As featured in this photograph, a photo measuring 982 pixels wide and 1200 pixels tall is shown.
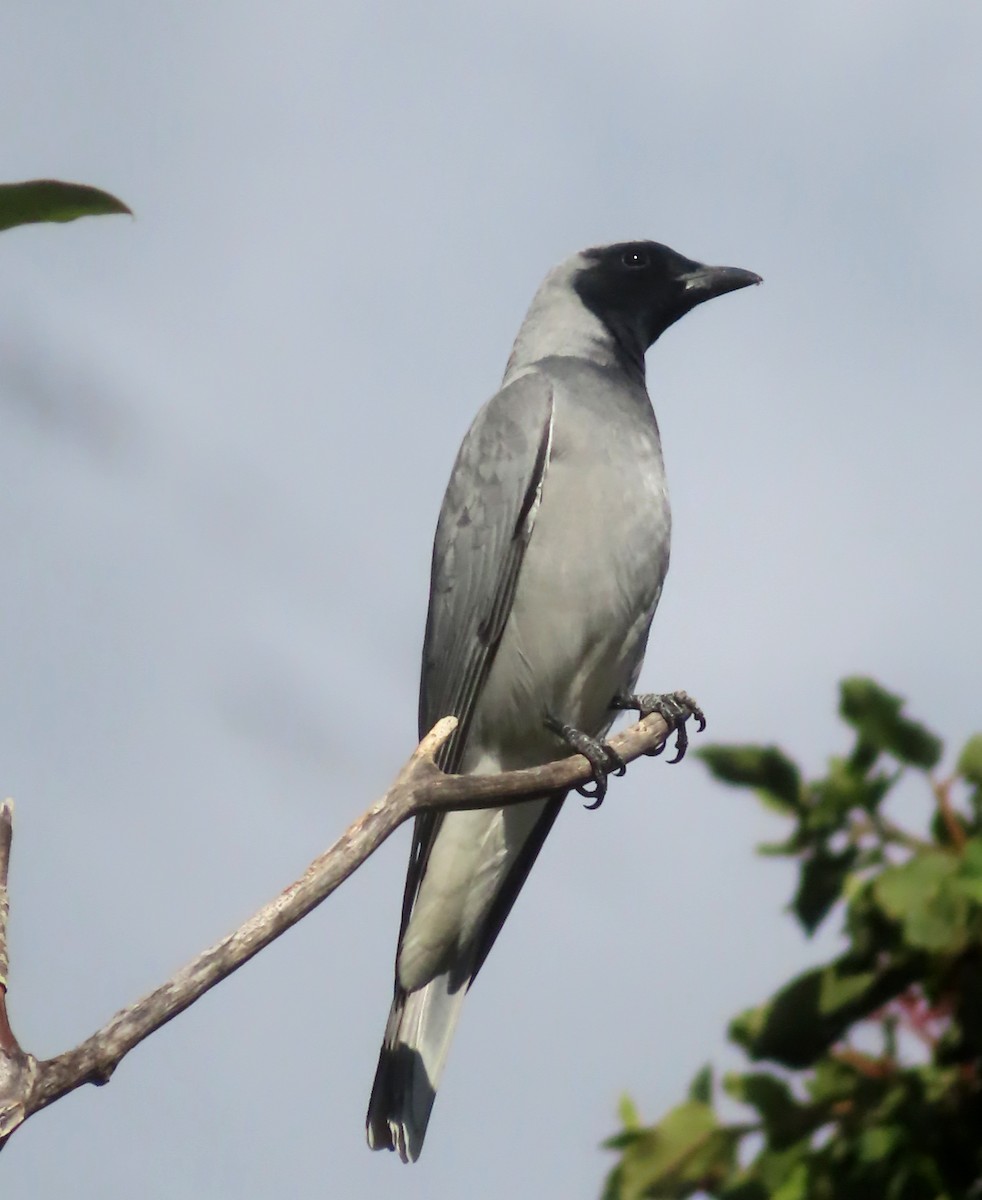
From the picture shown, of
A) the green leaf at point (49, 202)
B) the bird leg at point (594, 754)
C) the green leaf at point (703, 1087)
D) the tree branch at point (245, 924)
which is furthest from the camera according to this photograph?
the bird leg at point (594, 754)

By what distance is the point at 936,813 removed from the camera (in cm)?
174

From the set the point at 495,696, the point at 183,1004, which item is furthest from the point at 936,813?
the point at 495,696

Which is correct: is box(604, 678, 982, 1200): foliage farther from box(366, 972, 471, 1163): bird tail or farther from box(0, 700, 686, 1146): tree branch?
box(366, 972, 471, 1163): bird tail

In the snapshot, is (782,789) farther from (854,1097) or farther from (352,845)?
(352,845)

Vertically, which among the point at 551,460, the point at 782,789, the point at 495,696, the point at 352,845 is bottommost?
the point at 495,696

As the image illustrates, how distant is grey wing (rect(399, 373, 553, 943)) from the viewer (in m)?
5.30

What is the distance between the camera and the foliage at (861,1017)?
5.37ft

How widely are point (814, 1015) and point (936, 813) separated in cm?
27

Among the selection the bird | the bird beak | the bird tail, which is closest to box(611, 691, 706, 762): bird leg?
the bird

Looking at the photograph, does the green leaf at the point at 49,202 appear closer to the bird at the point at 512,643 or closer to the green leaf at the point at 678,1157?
the green leaf at the point at 678,1157

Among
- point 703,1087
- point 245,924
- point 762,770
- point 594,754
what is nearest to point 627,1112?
point 703,1087

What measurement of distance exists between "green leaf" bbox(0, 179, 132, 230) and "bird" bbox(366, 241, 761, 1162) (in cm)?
290

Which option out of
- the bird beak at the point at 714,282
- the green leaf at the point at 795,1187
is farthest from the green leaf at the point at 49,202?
the bird beak at the point at 714,282

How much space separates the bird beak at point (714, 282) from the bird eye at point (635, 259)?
189 millimetres
